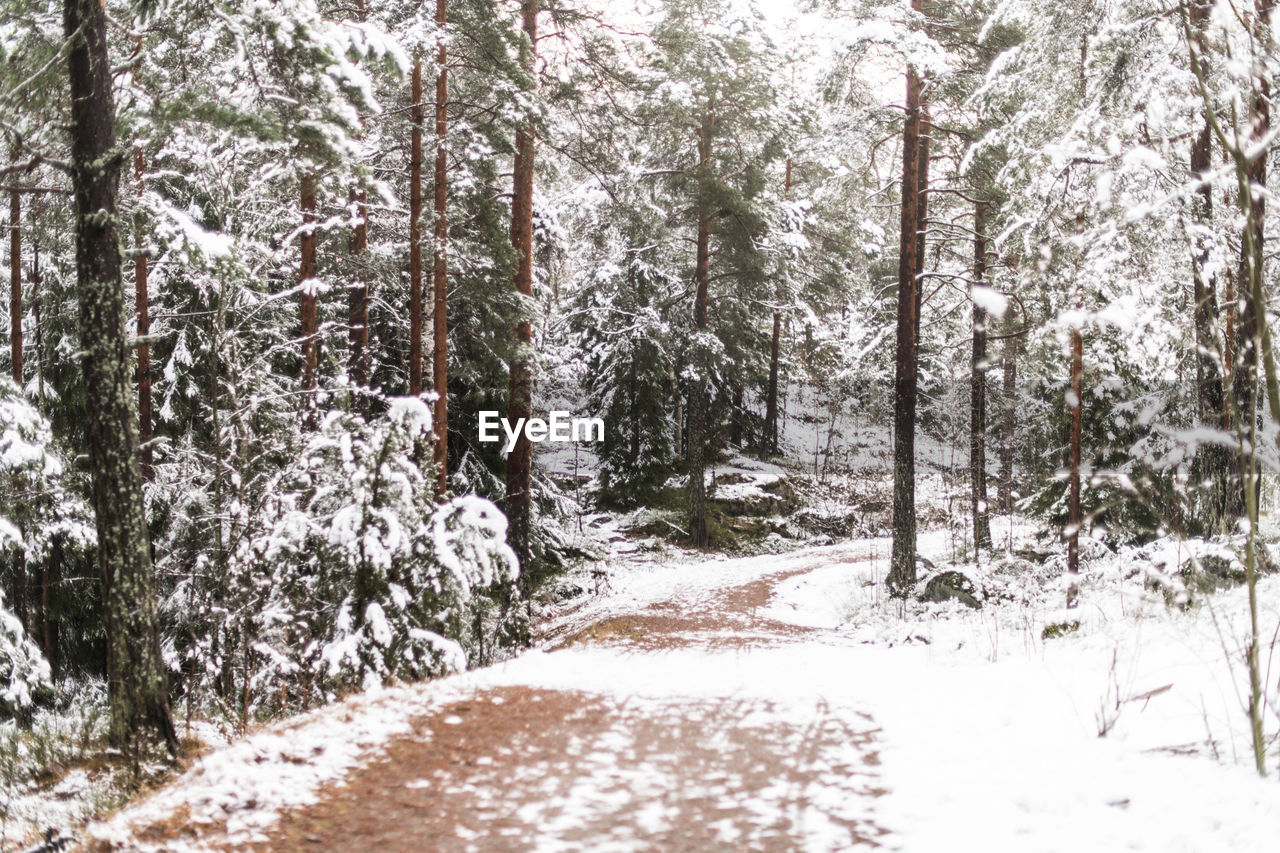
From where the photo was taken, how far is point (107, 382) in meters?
5.68

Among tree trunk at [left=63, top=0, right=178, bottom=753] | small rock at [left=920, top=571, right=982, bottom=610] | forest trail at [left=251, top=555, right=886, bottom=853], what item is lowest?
small rock at [left=920, top=571, right=982, bottom=610]

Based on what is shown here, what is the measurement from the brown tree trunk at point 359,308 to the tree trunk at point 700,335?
27.2ft

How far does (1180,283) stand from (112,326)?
35.7ft

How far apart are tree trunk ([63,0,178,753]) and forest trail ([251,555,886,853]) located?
2261mm

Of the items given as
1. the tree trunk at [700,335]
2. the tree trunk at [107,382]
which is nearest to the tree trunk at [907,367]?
the tree trunk at [700,335]

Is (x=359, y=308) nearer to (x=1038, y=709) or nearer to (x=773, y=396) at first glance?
(x=1038, y=709)

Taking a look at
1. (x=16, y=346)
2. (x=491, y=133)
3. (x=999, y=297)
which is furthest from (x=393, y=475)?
(x=16, y=346)

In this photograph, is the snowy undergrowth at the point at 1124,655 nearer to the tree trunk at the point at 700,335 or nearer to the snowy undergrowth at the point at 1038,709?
the snowy undergrowth at the point at 1038,709

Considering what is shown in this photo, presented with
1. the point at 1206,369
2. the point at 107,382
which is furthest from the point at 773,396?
the point at 107,382

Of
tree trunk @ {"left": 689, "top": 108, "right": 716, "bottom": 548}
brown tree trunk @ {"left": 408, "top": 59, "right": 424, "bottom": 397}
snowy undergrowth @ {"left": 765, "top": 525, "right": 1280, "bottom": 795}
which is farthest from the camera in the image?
tree trunk @ {"left": 689, "top": 108, "right": 716, "bottom": 548}

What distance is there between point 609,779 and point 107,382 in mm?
4561

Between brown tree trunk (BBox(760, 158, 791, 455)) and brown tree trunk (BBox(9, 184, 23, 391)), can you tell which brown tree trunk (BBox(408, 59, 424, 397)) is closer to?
brown tree trunk (BBox(9, 184, 23, 391))

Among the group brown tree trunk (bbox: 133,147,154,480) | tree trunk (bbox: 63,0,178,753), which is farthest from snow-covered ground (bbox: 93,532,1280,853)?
brown tree trunk (bbox: 133,147,154,480)

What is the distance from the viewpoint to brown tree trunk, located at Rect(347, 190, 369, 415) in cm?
1202
